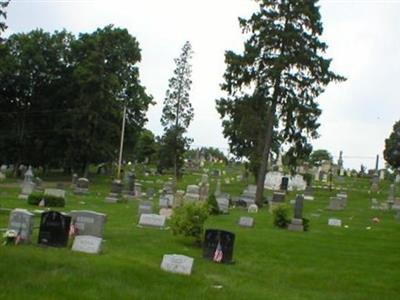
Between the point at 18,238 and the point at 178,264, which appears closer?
the point at 178,264

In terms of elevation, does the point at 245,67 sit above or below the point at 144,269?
above

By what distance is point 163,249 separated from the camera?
14594 millimetres

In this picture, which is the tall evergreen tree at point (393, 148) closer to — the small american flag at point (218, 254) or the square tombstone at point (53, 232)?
the small american flag at point (218, 254)

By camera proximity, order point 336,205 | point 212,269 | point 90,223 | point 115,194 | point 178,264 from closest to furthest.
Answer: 1. point 178,264
2. point 212,269
3. point 90,223
4. point 115,194
5. point 336,205

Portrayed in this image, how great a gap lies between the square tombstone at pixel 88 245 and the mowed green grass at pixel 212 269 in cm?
28

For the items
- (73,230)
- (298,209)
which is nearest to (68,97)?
(298,209)

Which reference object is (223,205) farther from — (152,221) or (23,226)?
(23,226)

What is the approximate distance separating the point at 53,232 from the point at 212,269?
11.6 feet

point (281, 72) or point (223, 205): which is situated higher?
point (281, 72)

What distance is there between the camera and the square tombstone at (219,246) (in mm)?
13562

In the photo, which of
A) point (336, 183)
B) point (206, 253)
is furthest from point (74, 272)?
point (336, 183)

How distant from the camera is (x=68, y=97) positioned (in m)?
55.5

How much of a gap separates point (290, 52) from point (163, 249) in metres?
23.0

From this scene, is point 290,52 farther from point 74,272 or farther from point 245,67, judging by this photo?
point 74,272
